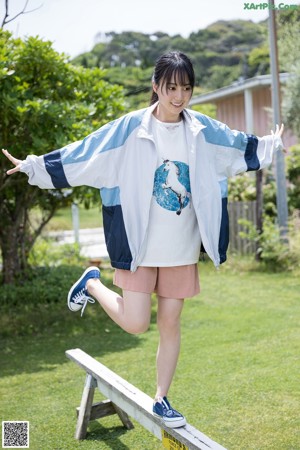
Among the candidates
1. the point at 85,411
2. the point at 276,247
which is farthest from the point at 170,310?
the point at 276,247

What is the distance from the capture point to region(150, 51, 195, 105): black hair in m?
3.37

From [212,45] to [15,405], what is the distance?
6924cm

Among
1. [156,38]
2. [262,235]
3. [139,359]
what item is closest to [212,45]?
[156,38]

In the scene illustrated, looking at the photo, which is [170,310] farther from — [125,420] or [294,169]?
[294,169]

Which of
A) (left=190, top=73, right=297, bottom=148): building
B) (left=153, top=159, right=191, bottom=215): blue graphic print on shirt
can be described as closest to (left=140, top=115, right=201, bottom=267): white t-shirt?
(left=153, top=159, right=191, bottom=215): blue graphic print on shirt

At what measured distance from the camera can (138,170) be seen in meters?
3.47

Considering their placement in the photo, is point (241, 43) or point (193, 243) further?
point (241, 43)

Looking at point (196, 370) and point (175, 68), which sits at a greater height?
point (175, 68)

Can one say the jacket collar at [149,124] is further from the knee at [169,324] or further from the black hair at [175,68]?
the knee at [169,324]

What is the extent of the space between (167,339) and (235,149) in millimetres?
1080

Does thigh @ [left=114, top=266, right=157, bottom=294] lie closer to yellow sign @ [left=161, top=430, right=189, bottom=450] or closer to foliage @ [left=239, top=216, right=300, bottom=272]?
yellow sign @ [left=161, top=430, right=189, bottom=450]

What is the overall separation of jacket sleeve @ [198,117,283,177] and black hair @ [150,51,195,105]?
12.2 inches

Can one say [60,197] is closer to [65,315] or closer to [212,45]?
[65,315]

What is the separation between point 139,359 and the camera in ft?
20.0
